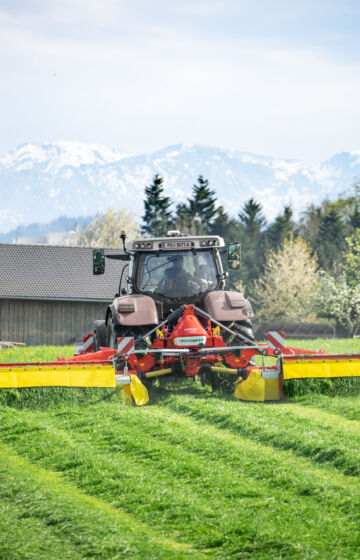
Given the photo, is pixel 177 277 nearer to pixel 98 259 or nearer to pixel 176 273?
pixel 176 273

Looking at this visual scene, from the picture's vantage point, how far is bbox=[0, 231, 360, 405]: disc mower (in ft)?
38.8

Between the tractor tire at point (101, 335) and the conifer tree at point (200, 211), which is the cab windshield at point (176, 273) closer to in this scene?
the tractor tire at point (101, 335)

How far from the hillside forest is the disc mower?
A: 137 ft

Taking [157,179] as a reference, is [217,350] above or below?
below

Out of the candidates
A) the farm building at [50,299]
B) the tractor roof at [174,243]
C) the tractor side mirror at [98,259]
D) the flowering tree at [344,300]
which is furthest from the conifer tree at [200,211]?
the tractor roof at [174,243]

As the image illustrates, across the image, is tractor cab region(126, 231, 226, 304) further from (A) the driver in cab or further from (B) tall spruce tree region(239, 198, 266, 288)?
(B) tall spruce tree region(239, 198, 266, 288)

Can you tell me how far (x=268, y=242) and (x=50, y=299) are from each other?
38.1 metres

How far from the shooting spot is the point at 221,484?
24.3 feet

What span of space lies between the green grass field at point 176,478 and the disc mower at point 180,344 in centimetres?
38

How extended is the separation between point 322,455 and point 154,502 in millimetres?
2276

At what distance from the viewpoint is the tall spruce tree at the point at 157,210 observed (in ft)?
242

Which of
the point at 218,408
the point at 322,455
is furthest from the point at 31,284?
the point at 322,455

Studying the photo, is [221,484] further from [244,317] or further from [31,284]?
[31,284]

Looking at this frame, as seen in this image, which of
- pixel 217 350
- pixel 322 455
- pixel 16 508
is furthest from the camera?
pixel 217 350
